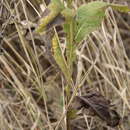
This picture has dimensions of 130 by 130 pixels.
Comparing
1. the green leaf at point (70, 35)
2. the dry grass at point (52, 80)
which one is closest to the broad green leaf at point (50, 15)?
the green leaf at point (70, 35)

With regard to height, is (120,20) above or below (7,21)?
below

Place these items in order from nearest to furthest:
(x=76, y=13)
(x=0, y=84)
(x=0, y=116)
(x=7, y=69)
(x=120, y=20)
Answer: (x=76, y=13)
(x=0, y=116)
(x=7, y=69)
(x=0, y=84)
(x=120, y=20)

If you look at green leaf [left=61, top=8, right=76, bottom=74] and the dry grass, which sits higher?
green leaf [left=61, top=8, right=76, bottom=74]

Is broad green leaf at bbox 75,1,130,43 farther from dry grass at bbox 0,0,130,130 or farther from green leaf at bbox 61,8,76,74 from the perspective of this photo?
dry grass at bbox 0,0,130,130

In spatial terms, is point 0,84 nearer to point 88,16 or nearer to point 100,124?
point 100,124

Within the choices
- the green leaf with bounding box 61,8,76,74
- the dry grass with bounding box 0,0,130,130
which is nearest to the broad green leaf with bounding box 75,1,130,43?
the green leaf with bounding box 61,8,76,74

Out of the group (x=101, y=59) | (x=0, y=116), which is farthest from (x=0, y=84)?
(x=101, y=59)

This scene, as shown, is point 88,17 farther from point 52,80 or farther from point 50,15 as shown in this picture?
point 52,80

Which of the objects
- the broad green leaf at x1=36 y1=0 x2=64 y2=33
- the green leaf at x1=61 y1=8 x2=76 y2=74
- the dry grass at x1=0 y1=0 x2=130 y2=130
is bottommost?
the dry grass at x1=0 y1=0 x2=130 y2=130

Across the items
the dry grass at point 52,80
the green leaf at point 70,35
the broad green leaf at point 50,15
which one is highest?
the broad green leaf at point 50,15

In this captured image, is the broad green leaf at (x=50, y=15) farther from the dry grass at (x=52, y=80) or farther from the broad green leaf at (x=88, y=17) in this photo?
the dry grass at (x=52, y=80)

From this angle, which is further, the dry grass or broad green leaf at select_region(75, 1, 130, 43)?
the dry grass
